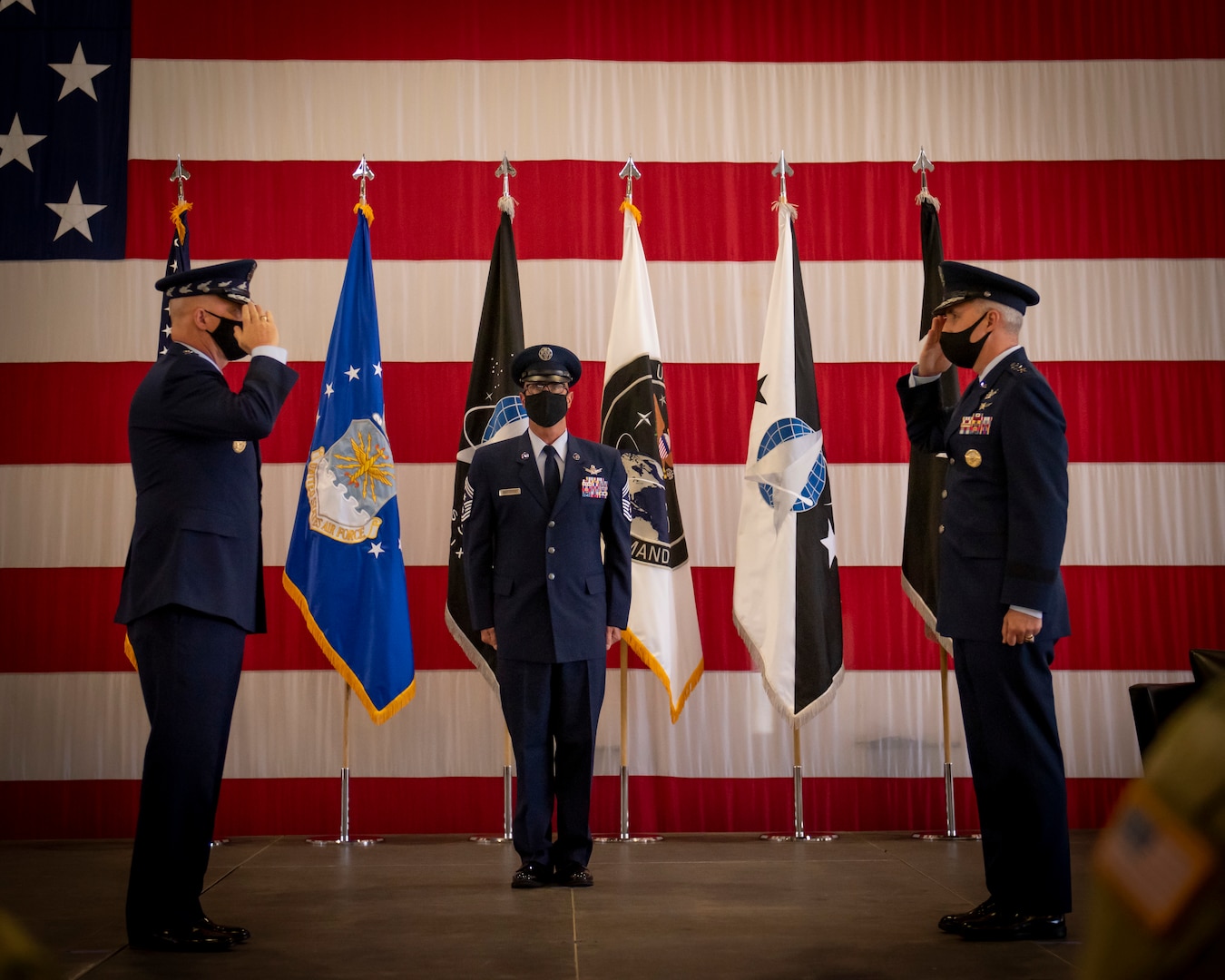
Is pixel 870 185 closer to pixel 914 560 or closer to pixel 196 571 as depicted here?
pixel 914 560

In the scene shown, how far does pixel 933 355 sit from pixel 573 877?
5.48 feet

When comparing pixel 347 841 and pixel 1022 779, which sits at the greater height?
pixel 1022 779

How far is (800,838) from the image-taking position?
3.89m

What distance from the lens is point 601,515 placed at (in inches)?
128

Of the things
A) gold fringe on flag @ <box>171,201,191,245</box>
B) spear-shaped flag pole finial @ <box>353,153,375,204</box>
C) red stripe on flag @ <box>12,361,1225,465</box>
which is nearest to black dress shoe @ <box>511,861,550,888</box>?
red stripe on flag @ <box>12,361,1225,465</box>

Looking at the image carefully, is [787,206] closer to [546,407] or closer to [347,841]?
[546,407]

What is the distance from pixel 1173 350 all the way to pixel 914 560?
1.39 meters

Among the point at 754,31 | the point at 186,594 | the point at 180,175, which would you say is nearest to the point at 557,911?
the point at 186,594

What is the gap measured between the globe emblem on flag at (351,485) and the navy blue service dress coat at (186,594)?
124 cm

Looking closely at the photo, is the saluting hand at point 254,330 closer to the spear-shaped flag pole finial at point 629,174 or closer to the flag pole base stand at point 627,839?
the spear-shaped flag pole finial at point 629,174

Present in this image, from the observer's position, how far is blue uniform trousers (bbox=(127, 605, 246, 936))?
7.62 feet

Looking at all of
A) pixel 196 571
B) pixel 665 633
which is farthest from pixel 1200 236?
pixel 196 571

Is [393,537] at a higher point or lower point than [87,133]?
lower


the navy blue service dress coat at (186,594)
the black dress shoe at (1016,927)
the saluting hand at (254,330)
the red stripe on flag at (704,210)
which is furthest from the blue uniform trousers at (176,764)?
the red stripe on flag at (704,210)
